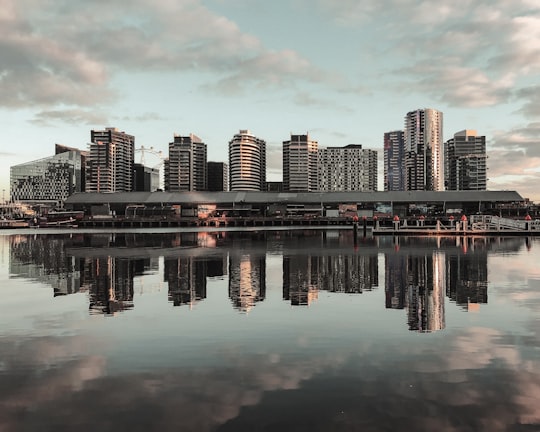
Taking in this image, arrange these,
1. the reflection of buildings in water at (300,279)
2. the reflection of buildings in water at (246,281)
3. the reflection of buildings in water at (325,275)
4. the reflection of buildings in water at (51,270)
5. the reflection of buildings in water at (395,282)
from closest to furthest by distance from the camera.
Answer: the reflection of buildings in water at (395,282) → the reflection of buildings in water at (246,281) → the reflection of buildings in water at (300,279) → the reflection of buildings in water at (325,275) → the reflection of buildings in water at (51,270)

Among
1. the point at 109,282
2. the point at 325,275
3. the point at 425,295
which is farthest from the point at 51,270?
the point at 425,295

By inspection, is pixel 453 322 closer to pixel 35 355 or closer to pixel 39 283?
pixel 35 355

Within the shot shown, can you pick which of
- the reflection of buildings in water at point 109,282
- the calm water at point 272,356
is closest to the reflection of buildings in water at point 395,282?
the calm water at point 272,356

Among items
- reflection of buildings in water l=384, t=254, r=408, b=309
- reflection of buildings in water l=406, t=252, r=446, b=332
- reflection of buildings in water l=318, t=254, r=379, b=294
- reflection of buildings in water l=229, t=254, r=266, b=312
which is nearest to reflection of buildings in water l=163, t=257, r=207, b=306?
reflection of buildings in water l=229, t=254, r=266, b=312

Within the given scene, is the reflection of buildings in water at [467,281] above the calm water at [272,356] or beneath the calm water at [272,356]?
above

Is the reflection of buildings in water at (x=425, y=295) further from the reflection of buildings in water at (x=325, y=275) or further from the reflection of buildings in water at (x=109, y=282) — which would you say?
the reflection of buildings in water at (x=109, y=282)

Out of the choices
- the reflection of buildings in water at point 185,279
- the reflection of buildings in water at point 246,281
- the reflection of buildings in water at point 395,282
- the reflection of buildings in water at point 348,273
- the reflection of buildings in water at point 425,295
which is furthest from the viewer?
the reflection of buildings in water at point 348,273

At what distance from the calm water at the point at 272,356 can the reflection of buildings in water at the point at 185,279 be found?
11.1 inches

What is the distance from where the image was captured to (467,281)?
2650cm

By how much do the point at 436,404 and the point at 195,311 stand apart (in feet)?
38.8

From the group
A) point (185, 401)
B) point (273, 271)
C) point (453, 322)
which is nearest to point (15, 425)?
point (185, 401)

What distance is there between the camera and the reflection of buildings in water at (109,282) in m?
20.8

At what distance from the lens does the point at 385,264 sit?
3606 cm

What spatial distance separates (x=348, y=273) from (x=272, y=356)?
63.6 feet
